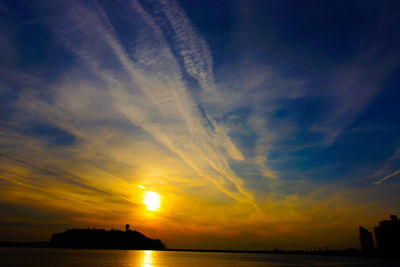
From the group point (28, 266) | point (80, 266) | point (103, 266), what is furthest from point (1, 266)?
point (103, 266)

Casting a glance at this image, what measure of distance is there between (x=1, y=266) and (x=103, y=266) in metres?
→ 38.4

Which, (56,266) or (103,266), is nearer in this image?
(56,266)

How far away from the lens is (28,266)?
100 metres

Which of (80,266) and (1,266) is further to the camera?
(80,266)

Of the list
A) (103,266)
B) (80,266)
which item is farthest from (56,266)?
(103,266)

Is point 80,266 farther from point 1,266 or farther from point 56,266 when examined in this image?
point 1,266

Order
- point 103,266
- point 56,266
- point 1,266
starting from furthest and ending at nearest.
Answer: point 103,266 → point 56,266 → point 1,266

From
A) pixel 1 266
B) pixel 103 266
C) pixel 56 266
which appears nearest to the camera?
pixel 1 266

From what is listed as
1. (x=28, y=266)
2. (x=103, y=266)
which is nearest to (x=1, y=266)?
(x=28, y=266)

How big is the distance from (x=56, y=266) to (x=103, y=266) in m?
19.1

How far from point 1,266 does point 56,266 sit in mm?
19348

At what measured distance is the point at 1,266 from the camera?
96.9 metres

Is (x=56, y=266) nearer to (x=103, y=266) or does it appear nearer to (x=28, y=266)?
(x=28, y=266)

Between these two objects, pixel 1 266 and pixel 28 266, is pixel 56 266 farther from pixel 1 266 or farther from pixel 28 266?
pixel 1 266
